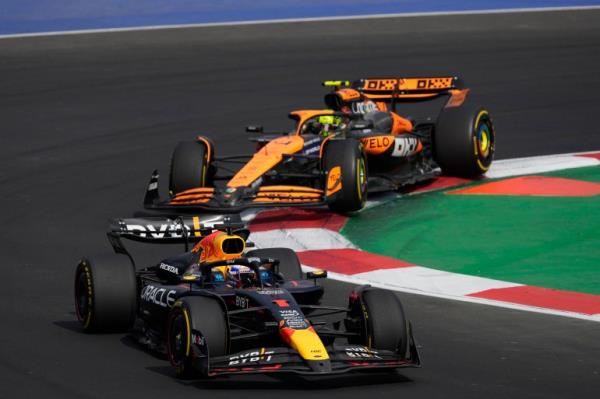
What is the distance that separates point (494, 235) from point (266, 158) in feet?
8.96

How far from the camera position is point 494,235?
14094 millimetres

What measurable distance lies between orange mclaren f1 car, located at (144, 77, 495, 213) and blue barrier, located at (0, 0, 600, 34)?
12.5 metres

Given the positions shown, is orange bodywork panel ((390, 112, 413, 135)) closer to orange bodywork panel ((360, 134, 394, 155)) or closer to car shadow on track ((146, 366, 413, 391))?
orange bodywork panel ((360, 134, 394, 155))

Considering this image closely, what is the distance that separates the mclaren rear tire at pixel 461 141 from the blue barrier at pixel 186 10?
1321cm

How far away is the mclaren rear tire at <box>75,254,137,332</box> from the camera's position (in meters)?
10.2

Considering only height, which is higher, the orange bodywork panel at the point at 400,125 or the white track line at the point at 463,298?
the orange bodywork panel at the point at 400,125

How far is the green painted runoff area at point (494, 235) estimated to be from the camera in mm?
12617

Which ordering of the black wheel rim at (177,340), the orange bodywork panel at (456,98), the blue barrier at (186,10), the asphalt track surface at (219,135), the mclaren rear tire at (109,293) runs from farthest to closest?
1. the blue barrier at (186,10)
2. the orange bodywork panel at (456,98)
3. the mclaren rear tire at (109,293)
4. the asphalt track surface at (219,135)
5. the black wheel rim at (177,340)

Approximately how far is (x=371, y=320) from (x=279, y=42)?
727 inches

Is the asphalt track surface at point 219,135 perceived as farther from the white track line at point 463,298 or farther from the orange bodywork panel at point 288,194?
the orange bodywork panel at point 288,194

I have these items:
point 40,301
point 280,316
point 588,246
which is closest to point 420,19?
point 588,246

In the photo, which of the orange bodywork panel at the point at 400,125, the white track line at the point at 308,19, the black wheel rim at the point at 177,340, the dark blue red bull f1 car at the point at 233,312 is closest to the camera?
the dark blue red bull f1 car at the point at 233,312

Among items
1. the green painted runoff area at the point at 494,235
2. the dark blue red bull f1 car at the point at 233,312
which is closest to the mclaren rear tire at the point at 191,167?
the green painted runoff area at the point at 494,235

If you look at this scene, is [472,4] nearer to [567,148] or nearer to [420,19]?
[420,19]
